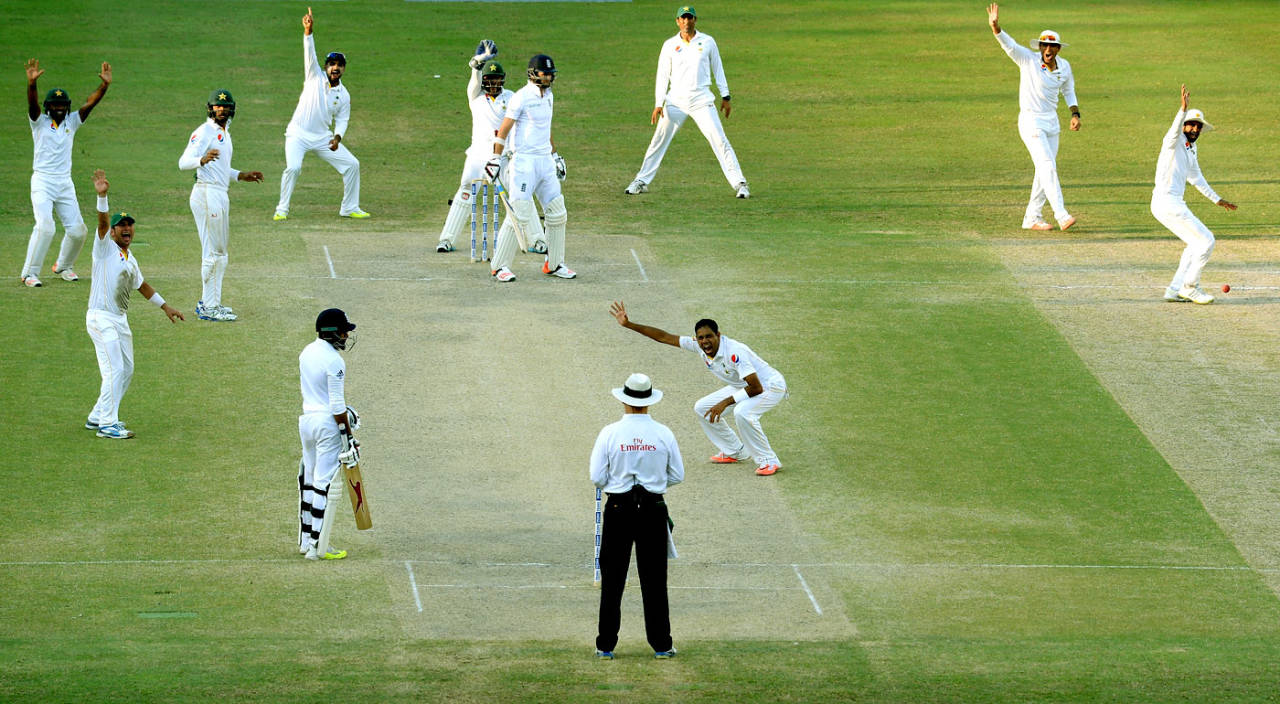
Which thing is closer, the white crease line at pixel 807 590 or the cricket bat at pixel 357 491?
the white crease line at pixel 807 590

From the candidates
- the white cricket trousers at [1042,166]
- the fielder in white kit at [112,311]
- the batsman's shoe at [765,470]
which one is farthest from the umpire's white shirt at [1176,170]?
the fielder in white kit at [112,311]

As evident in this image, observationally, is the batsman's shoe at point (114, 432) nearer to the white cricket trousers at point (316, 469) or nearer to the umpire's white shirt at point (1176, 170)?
the white cricket trousers at point (316, 469)

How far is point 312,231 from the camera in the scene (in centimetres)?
2153

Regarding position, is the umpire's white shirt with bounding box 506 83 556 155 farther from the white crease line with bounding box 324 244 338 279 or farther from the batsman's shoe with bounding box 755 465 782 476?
the batsman's shoe with bounding box 755 465 782 476

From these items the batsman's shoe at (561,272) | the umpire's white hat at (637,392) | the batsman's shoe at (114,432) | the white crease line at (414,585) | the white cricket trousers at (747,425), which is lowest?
the batsman's shoe at (114,432)

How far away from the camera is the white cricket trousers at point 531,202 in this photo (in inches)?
753

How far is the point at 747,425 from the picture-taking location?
1415 centimetres

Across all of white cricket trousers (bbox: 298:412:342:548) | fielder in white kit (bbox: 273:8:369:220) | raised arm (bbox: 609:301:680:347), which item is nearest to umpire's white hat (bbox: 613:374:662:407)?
raised arm (bbox: 609:301:680:347)

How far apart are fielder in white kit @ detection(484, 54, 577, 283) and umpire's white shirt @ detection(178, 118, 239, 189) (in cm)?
304

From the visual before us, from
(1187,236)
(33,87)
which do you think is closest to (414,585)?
(33,87)

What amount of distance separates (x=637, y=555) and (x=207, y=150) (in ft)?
29.8

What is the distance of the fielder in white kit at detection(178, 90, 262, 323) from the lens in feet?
57.2

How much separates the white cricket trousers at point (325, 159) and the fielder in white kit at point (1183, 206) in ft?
34.8

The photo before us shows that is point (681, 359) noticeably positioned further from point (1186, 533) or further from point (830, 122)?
point (830, 122)
